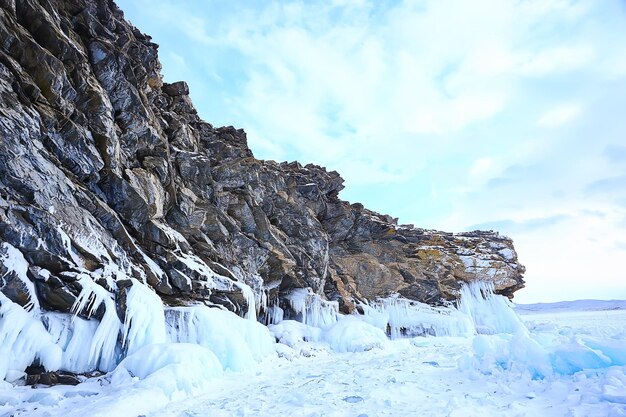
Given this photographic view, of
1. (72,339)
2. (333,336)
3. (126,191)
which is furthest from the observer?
(333,336)

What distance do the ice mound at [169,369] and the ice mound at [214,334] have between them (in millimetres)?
2004

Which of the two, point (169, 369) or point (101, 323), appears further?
point (101, 323)

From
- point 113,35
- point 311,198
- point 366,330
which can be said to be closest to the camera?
point 113,35

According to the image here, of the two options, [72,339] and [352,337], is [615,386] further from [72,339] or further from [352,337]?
[352,337]

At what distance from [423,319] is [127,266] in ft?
83.8

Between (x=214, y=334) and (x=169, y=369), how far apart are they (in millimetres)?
4055

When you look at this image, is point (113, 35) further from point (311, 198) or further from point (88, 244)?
point (311, 198)

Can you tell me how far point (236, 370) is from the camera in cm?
1166

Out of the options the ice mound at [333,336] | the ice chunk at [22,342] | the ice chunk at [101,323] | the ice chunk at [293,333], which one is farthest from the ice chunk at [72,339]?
the ice mound at [333,336]

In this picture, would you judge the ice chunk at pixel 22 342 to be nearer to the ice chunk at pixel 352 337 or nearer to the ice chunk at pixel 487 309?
the ice chunk at pixel 352 337

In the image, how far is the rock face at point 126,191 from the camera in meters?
9.94

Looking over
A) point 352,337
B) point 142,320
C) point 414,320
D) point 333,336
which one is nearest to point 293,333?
point 333,336

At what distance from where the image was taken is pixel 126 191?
14141 mm

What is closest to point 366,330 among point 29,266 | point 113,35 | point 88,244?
point 88,244
